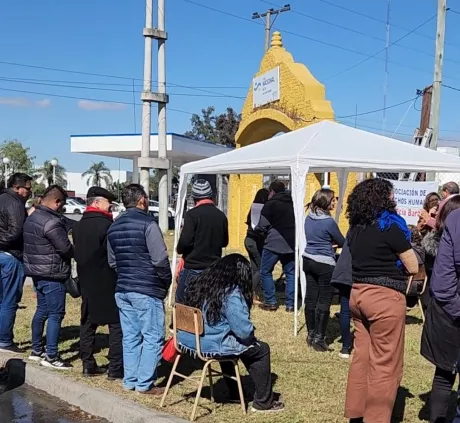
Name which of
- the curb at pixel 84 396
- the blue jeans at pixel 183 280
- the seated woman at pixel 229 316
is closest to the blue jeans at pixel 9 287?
the curb at pixel 84 396

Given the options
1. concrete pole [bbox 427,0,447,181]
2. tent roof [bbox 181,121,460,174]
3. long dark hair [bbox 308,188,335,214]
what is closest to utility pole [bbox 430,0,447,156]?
concrete pole [bbox 427,0,447,181]

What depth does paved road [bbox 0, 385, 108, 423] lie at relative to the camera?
16.8 feet

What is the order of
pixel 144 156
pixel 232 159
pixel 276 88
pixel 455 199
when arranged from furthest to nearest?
pixel 144 156 → pixel 276 88 → pixel 232 159 → pixel 455 199

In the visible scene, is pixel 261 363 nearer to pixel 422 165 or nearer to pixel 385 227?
pixel 385 227

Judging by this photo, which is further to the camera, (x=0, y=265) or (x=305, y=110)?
(x=305, y=110)

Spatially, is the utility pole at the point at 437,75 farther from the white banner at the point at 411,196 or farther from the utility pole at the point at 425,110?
the white banner at the point at 411,196

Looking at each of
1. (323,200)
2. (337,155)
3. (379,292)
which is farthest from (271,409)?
(337,155)

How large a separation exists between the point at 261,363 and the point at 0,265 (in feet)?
10.6

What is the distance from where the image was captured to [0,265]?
657 cm

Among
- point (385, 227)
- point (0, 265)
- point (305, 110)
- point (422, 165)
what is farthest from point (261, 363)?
point (305, 110)

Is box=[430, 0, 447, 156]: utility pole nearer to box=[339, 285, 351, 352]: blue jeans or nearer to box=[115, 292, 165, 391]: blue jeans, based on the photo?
box=[339, 285, 351, 352]: blue jeans

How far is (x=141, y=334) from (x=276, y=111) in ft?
31.7

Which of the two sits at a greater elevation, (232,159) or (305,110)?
(305,110)

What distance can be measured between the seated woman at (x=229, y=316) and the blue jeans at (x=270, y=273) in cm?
421
